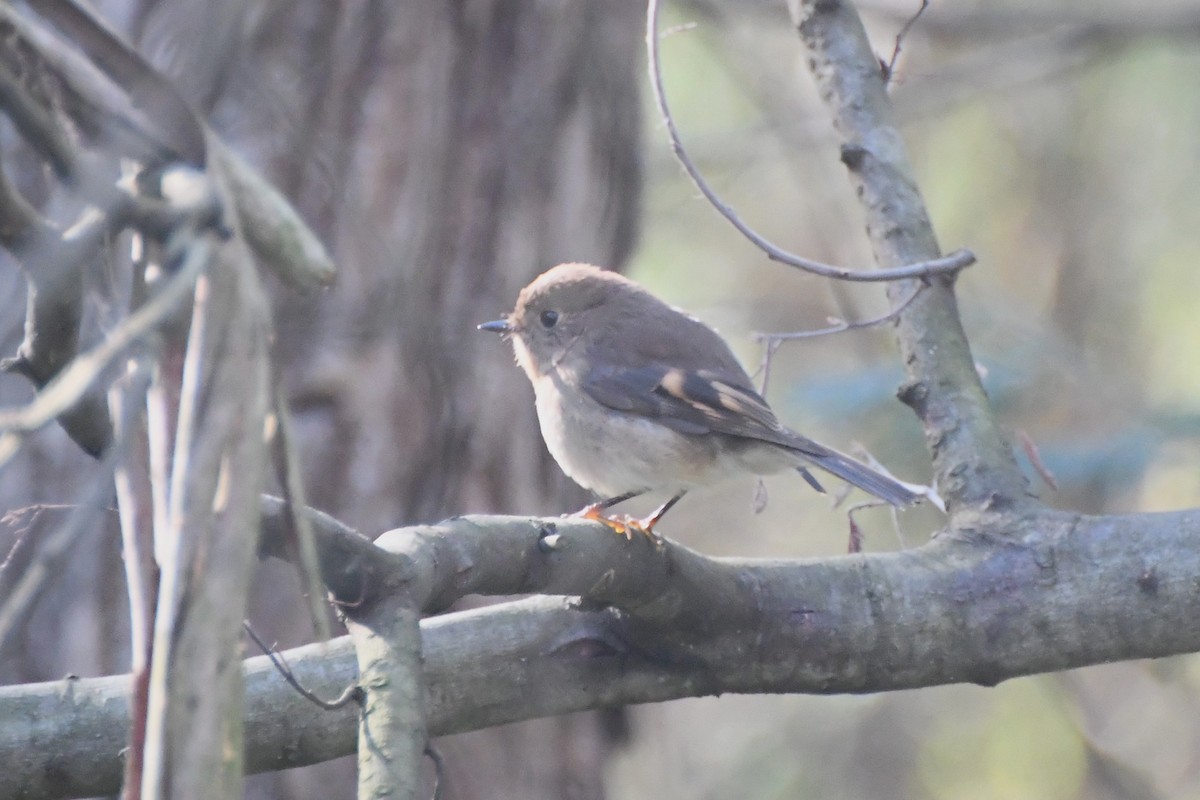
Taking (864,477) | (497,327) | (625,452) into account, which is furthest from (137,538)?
(497,327)

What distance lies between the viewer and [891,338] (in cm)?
714

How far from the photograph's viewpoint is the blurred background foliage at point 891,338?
422 centimetres

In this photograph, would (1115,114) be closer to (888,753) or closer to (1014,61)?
(1014,61)

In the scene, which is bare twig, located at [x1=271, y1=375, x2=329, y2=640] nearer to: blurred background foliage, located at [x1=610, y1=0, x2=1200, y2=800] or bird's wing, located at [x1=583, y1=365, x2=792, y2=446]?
bird's wing, located at [x1=583, y1=365, x2=792, y2=446]

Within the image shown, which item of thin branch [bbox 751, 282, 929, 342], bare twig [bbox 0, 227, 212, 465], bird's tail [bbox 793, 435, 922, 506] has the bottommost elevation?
bare twig [bbox 0, 227, 212, 465]

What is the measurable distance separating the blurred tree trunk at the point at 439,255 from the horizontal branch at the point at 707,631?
147 centimetres

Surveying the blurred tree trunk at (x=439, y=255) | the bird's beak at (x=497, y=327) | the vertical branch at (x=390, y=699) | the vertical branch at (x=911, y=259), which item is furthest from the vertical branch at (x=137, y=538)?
the bird's beak at (x=497, y=327)

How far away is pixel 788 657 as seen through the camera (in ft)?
8.91

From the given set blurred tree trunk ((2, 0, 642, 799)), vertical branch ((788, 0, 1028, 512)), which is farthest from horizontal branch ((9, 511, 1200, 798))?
blurred tree trunk ((2, 0, 642, 799))

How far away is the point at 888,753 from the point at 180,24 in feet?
24.5

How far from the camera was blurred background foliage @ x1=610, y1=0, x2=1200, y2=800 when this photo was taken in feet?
22.1

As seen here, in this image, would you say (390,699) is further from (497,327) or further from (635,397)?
(497,327)

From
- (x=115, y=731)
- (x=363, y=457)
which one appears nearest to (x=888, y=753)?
(x=363, y=457)

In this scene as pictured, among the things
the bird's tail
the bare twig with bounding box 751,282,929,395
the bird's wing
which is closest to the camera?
the bare twig with bounding box 751,282,929,395
